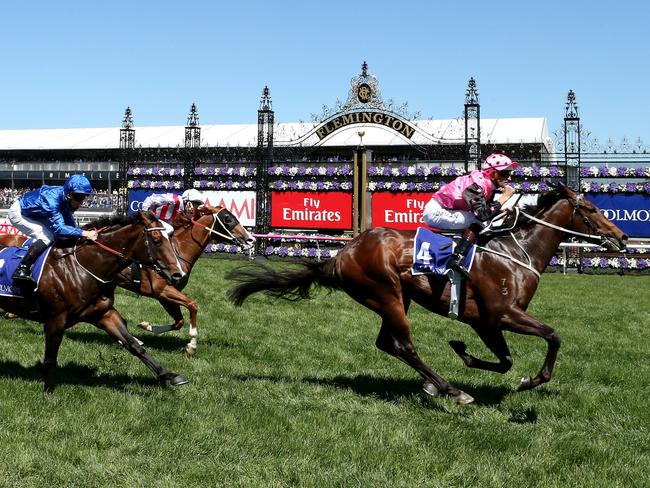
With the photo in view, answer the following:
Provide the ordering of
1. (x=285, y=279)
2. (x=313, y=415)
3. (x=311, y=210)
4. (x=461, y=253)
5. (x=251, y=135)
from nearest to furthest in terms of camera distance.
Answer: (x=313, y=415) < (x=461, y=253) < (x=285, y=279) < (x=311, y=210) < (x=251, y=135)

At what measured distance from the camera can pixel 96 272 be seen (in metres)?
6.22

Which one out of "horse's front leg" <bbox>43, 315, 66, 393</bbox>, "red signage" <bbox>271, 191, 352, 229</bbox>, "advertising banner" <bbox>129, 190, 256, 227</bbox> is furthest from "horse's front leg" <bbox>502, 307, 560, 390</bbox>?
"advertising banner" <bbox>129, 190, 256, 227</bbox>

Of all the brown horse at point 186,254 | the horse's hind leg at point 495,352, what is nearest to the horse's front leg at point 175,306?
the brown horse at point 186,254

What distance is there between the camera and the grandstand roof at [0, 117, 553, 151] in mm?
29016

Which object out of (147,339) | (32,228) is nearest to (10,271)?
(32,228)

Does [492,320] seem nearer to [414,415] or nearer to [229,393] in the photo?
[414,415]

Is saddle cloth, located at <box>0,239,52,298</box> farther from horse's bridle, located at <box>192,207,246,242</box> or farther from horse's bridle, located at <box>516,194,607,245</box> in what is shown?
horse's bridle, located at <box>516,194,607,245</box>

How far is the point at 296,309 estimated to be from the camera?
11383 millimetres

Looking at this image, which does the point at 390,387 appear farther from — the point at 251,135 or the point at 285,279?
the point at 251,135

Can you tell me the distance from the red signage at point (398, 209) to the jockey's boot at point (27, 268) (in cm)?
1436

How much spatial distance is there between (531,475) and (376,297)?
7.89 ft

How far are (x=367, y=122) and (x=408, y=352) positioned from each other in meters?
15.4

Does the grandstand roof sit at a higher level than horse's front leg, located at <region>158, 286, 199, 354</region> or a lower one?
higher

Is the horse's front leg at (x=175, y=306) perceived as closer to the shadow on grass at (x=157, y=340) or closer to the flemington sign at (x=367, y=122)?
the shadow on grass at (x=157, y=340)
